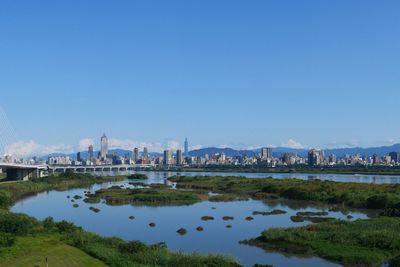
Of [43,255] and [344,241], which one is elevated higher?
[43,255]

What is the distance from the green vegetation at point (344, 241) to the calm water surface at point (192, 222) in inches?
57.2

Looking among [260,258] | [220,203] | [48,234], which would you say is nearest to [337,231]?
[260,258]

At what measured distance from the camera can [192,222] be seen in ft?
167

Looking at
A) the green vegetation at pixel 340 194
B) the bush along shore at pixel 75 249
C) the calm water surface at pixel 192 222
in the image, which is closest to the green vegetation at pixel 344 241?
the calm water surface at pixel 192 222

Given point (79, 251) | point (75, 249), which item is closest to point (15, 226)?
point (75, 249)

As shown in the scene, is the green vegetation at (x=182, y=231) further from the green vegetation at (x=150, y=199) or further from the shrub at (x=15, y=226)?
the green vegetation at (x=150, y=199)

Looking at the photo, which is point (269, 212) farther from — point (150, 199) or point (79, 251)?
point (79, 251)

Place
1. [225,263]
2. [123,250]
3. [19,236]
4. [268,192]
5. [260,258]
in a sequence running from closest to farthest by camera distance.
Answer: [225,263], [123,250], [260,258], [19,236], [268,192]

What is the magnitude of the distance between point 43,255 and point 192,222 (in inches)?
954

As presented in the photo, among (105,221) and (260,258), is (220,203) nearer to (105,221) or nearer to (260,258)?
(105,221)

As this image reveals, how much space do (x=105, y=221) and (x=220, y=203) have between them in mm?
22848

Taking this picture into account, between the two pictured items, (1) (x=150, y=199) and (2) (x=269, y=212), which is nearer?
(2) (x=269, y=212)

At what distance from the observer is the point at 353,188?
79.4 metres

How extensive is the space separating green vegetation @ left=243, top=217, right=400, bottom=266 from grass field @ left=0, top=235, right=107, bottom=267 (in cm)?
1454
